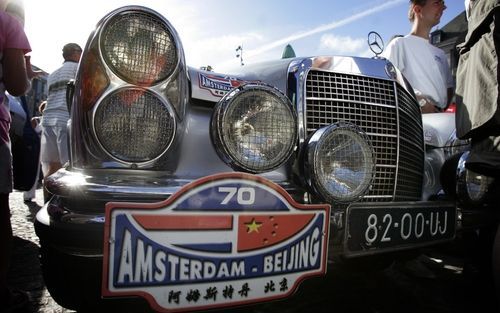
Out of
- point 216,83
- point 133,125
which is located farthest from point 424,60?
point 133,125

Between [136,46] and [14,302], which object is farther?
[14,302]

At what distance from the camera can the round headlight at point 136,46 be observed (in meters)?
1.18

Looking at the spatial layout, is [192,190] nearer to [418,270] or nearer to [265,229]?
[265,229]

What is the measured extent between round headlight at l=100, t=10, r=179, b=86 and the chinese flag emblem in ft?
1.88

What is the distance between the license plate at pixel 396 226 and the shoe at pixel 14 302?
1527 millimetres

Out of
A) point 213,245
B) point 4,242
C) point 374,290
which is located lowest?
point 374,290

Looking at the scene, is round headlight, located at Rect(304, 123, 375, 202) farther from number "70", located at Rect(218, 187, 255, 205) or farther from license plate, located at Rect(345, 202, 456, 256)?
number "70", located at Rect(218, 187, 255, 205)

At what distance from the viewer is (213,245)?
3.42 feet

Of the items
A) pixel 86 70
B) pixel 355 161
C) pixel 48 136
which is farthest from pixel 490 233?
pixel 48 136

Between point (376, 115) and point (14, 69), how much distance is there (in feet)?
5.53

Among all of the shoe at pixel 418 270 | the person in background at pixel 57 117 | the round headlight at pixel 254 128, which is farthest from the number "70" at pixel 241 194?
the person in background at pixel 57 117

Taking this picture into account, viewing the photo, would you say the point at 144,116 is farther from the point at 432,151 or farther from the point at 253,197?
the point at 432,151

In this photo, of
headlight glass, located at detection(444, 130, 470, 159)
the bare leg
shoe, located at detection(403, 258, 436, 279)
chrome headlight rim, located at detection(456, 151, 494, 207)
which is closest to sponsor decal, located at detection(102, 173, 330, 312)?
chrome headlight rim, located at detection(456, 151, 494, 207)

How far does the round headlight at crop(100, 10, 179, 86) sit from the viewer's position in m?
1.18
